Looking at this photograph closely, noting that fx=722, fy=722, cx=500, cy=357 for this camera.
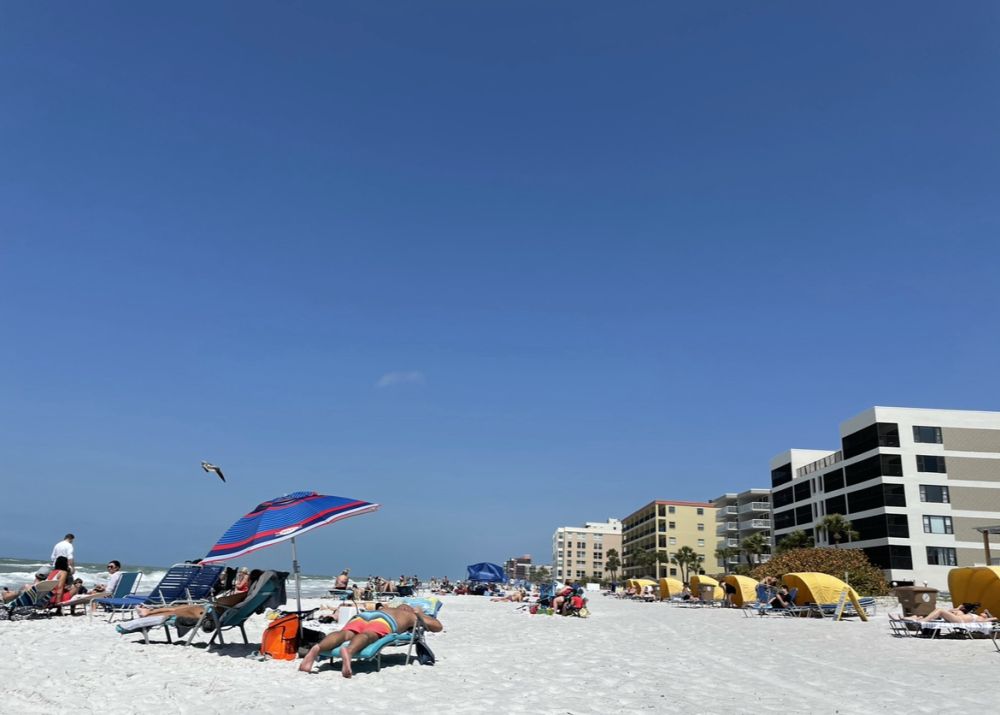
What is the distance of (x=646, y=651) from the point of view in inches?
522

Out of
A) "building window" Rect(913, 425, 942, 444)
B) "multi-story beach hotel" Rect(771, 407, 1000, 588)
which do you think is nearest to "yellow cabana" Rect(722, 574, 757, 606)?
"multi-story beach hotel" Rect(771, 407, 1000, 588)

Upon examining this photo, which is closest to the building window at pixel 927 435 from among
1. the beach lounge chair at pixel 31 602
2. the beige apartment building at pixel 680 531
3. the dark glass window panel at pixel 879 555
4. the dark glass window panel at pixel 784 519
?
the dark glass window panel at pixel 879 555

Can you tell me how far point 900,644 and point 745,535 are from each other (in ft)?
255

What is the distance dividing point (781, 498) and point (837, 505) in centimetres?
1314

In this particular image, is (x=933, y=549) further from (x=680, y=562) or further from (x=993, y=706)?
(x=993, y=706)

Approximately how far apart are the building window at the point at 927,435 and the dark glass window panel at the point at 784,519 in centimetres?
1839

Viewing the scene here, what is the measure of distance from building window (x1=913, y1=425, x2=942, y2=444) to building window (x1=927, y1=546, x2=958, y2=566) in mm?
8134

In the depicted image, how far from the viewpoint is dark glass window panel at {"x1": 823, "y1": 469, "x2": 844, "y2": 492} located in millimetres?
62438

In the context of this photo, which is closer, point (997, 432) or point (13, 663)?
point (13, 663)

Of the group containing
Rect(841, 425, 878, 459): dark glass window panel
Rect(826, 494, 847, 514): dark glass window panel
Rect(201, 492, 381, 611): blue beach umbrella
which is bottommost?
Rect(201, 492, 381, 611): blue beach umbrella

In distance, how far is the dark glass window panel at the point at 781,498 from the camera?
7375cm

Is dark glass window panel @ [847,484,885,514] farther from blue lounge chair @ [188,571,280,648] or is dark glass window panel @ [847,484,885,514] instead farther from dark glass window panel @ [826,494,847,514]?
blue lounge chair @ [188,571,280,648]

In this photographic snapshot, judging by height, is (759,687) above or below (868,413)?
below

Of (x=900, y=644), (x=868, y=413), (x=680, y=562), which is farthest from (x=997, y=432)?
(x=900, y=644)
